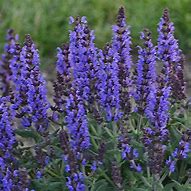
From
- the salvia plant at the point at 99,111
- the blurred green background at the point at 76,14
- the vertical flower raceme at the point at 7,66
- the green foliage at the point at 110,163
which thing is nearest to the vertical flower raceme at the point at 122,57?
the salvia plant at the point at 99,111

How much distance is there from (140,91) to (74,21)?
0.55 meters

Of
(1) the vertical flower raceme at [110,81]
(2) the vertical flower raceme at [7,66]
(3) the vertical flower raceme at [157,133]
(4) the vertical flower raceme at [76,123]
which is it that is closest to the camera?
(3) the vertical flower raceme at [157,133]

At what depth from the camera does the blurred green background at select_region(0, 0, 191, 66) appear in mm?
7379

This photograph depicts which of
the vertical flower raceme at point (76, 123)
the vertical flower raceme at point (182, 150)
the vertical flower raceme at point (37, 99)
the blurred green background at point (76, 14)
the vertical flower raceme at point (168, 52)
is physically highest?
the blurred green background at point (76, 14)

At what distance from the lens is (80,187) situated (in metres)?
3.46

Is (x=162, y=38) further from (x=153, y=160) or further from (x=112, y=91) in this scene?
(x=153, y=160)

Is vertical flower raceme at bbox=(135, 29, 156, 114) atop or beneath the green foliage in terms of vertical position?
atop

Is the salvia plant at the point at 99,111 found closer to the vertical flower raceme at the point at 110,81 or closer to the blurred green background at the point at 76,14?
the vertical flower raceme at the point at 110,81

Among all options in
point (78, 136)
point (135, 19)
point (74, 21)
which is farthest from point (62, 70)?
point (135, 19)

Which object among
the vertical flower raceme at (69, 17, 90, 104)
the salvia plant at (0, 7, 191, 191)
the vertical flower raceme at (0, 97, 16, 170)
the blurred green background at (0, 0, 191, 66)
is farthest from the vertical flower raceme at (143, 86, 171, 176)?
the blurred green background at (0, 0, 191, 66)

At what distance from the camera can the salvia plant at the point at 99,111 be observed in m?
3.63

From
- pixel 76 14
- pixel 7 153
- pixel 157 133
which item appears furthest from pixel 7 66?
pixel 76 14

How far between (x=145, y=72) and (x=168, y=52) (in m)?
0.20

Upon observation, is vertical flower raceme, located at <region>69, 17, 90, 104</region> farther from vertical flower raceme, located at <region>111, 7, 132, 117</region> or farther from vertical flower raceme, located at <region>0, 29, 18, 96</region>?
vertical flower raceme, located at <region>0, 29, 18, 96</region>
